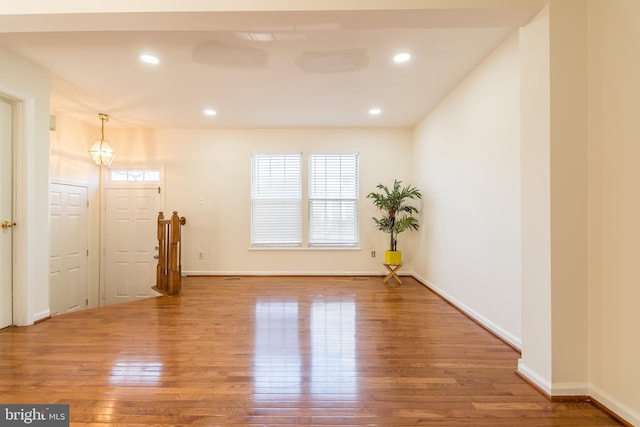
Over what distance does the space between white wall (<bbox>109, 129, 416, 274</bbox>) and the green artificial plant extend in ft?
1.35

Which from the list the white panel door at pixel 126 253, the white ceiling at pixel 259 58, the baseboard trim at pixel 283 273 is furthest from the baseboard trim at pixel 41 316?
the white ceiling at pixel 259 58

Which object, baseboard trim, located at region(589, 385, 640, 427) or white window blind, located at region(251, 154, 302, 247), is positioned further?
white window blind, located at region(251, 154, 302, 247)

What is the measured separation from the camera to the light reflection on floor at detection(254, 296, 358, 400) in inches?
76.7

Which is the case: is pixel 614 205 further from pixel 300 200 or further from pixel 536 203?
pixel 300 200

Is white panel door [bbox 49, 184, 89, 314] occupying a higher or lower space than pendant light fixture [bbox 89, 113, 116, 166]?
lower

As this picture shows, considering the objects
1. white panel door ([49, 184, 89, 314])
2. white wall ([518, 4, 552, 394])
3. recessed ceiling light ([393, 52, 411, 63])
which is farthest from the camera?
white panel door ([49, 184, 89, 314])

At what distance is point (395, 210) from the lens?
194 inches

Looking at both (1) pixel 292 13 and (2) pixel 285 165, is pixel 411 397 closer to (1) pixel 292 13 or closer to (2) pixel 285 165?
(1) pixel 292 13

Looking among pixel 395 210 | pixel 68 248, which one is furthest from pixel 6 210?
pixel 395 210

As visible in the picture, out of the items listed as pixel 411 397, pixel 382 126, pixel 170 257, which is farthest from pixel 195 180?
pixel 411 397

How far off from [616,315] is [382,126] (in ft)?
14.2

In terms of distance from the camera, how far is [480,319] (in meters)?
3.06

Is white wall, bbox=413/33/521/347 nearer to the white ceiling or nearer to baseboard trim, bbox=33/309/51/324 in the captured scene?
the white ceiling

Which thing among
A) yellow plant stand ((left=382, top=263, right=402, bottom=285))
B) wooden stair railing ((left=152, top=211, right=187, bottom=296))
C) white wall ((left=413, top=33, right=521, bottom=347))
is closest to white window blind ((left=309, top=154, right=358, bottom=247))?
yellow plant stand ((left=382, top=263, right=402, bottom=285))
